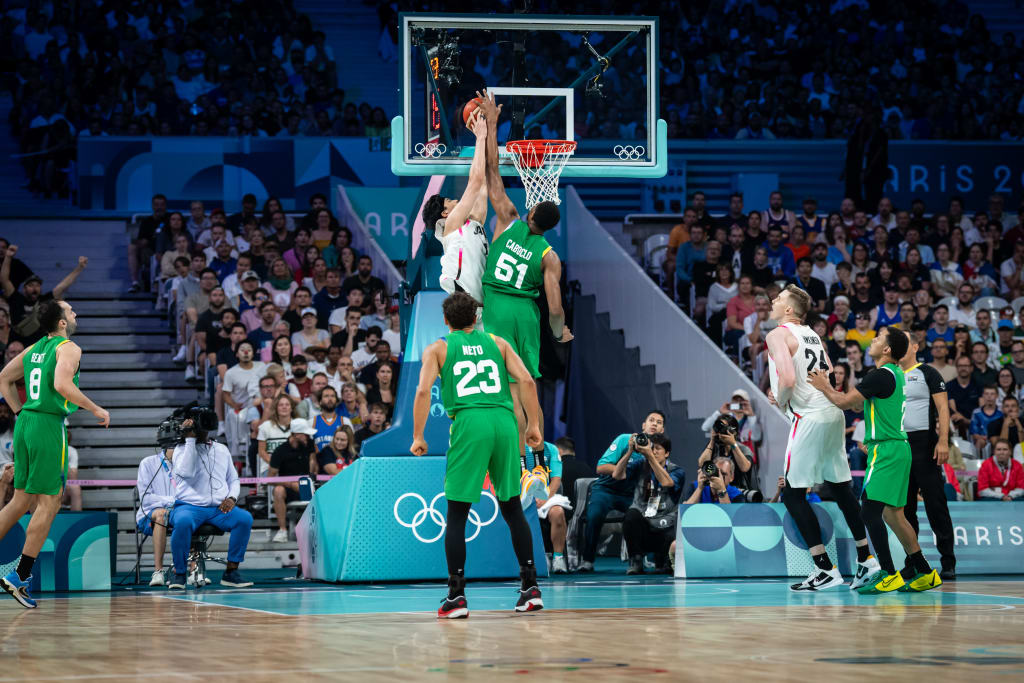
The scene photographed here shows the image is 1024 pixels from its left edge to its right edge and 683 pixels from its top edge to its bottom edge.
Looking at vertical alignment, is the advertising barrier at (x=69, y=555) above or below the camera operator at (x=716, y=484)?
below

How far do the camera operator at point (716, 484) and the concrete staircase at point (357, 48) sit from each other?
41.9 ft

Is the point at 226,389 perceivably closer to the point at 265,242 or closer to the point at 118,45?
the point at 265,242

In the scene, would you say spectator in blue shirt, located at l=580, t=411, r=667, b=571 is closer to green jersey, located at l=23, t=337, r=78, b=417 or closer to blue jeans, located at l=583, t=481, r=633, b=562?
blue jeans, located at l=583, t=481, r=633, b=562

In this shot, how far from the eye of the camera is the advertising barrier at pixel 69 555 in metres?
11.9

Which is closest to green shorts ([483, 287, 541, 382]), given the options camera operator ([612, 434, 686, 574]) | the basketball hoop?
the basketball hoop

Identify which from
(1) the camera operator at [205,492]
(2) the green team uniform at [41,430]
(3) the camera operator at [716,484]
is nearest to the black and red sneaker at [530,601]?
(2) the green team uniform at [41,430]

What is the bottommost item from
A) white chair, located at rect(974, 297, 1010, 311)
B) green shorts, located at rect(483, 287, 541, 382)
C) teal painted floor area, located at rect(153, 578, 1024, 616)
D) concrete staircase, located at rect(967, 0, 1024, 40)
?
teal painted floor area, located at rect(153, 578, 1024, 616)

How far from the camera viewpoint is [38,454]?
32.0 feet

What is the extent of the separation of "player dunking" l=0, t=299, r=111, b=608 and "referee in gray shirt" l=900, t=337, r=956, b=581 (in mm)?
6495

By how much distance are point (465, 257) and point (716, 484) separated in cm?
543

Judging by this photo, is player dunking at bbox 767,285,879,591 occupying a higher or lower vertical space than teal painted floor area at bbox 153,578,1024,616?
higher

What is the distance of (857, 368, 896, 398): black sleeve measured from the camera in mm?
10359

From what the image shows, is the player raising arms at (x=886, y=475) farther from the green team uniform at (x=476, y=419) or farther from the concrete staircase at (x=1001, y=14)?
the concrete staircase at (x=1001, y=14)

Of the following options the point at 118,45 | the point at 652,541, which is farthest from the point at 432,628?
the point at 118,45
